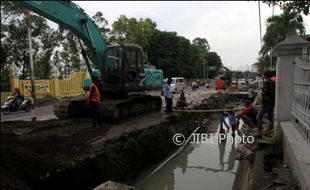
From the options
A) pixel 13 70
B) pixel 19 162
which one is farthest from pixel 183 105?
pixel 13 70

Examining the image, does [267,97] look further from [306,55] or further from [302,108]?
[302,108]

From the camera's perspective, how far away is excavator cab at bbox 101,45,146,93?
1424 centimetres

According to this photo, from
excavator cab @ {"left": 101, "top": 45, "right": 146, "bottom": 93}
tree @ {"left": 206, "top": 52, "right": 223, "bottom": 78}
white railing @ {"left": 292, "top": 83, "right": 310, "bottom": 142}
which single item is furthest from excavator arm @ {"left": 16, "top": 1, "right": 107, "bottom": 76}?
tree @ {"left": 206, "top": 52, "right": 223, "bottom": 78}

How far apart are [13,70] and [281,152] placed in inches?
1273

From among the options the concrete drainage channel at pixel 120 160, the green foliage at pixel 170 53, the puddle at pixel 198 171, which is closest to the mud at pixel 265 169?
the puddle at pixel 198 171

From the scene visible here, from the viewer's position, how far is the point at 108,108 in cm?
1348

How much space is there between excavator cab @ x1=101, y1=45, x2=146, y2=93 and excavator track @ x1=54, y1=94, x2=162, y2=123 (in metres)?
0.52

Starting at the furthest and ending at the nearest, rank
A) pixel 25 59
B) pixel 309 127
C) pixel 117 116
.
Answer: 1. pixel 25 59
2. pixel 117 116
3. pixel 309 127

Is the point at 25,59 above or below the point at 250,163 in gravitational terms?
above

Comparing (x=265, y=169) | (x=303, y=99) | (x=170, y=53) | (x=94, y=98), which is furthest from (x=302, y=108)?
(x=170, y=53)

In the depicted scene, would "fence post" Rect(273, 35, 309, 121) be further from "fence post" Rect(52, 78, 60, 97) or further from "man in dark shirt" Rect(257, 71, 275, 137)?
"fence post" Rect(52, 78, 60, 97)

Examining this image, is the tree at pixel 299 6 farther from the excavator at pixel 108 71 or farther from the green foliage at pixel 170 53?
the green foliage at pixel 170 53

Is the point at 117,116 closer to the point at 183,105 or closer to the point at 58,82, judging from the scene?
the point at 183,105

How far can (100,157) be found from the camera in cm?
923
